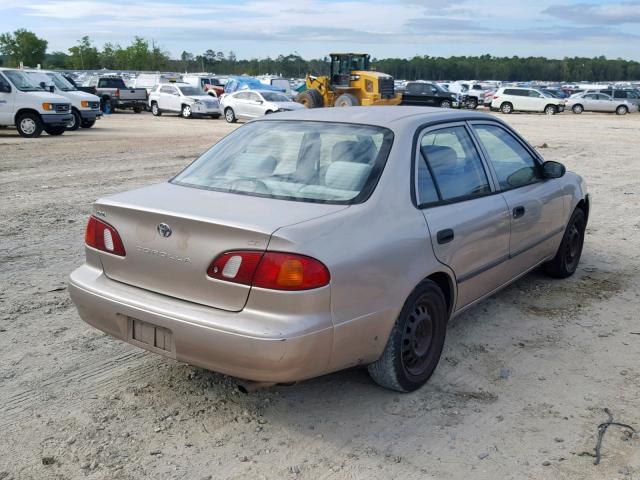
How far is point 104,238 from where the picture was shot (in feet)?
12.4

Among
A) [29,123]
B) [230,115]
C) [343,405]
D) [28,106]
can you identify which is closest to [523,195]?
[343,405]

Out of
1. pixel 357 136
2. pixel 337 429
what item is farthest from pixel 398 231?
pixel 337 429

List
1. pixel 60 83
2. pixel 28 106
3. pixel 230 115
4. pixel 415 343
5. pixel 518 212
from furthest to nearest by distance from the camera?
pixel 230 115 < pixel 60 83 < pixel 28 106 < pixel 518 212 < pixel 415 343

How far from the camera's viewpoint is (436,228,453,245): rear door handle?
393cm

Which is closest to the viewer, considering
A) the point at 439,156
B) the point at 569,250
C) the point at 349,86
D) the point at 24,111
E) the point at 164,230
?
the point at 164,230

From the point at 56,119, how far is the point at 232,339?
59.8 feet

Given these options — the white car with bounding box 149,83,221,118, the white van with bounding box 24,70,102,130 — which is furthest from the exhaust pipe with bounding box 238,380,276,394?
the white car with bounding box 149,83,221,118

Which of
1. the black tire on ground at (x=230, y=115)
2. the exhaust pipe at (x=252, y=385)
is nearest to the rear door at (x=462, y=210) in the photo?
the exhaust pipe at (x=252, y=385)

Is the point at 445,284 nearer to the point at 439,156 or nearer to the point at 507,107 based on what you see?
the point at 439,156

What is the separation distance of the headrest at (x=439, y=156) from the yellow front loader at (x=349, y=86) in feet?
81.3

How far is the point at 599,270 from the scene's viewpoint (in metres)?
6.54

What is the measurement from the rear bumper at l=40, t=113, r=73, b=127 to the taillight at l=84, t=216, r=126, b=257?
16.9 meters

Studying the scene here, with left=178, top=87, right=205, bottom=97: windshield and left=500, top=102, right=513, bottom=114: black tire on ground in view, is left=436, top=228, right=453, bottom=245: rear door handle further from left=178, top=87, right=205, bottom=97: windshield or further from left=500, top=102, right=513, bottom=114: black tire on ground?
left=500, top=102, right=513, bottom=114: black tire on ground

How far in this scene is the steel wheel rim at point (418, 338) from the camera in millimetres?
3846
